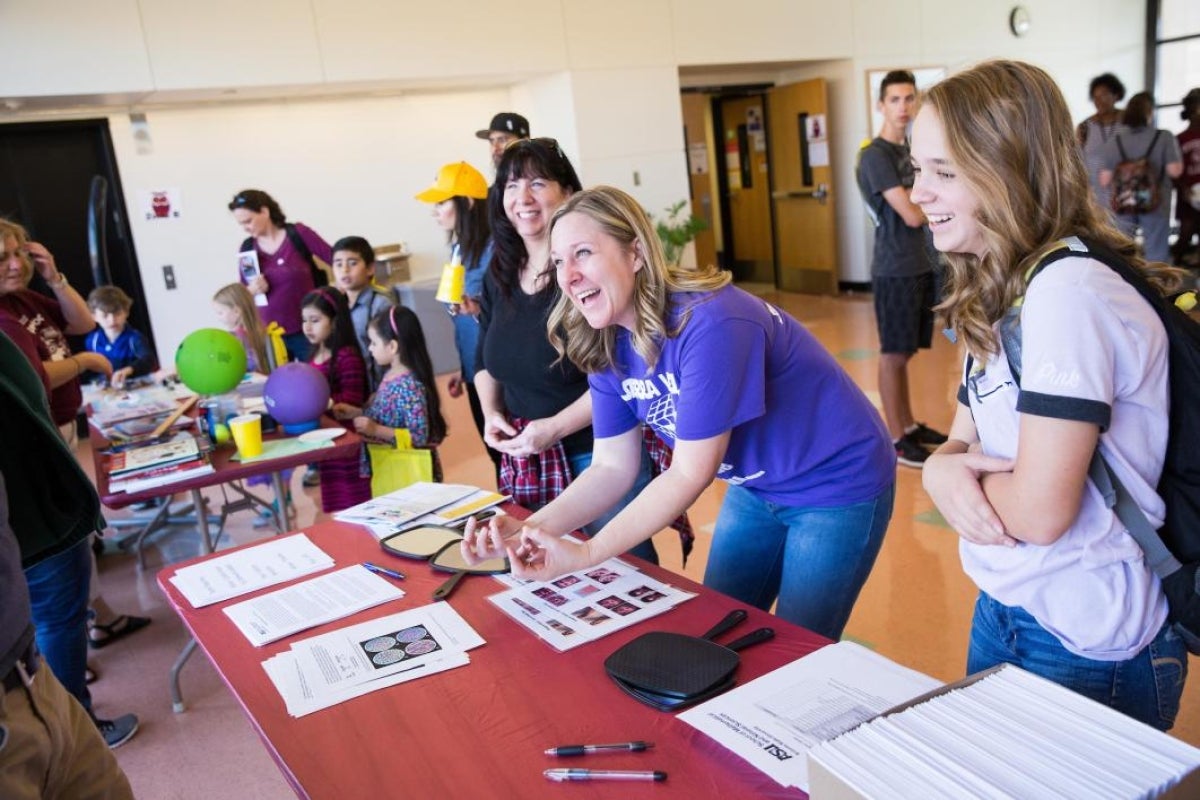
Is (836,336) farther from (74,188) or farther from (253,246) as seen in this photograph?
(74,188)

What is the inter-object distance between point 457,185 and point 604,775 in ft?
8.97

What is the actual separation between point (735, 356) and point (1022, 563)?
51 centimetres

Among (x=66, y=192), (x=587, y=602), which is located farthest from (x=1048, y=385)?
(x=66, y=192)

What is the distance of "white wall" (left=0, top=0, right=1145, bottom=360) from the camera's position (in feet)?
18.9

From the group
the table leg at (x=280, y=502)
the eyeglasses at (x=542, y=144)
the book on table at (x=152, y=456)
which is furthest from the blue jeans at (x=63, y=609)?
the eyeglasses at (x=542, y=144)

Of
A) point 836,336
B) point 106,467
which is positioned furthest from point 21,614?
point 836,336

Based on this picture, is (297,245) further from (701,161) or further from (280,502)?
(701,161)

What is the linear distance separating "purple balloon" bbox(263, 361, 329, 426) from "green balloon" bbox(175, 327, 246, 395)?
0.28 m

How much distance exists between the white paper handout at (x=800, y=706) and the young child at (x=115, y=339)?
422 cm

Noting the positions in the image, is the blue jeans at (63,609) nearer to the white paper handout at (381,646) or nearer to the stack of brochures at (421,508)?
the stack of brochures at (421,508)

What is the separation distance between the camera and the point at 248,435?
9.45 feet

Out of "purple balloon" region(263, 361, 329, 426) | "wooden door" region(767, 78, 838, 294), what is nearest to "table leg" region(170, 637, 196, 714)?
"purple balloon" region(263, 361, 329, 426)

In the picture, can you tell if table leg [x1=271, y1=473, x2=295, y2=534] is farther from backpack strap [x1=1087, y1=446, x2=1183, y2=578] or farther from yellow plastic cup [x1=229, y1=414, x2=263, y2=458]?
backpack strap [x1=1087, y1=446, x2=1183, y2=578]

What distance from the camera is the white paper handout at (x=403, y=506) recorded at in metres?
2.01
